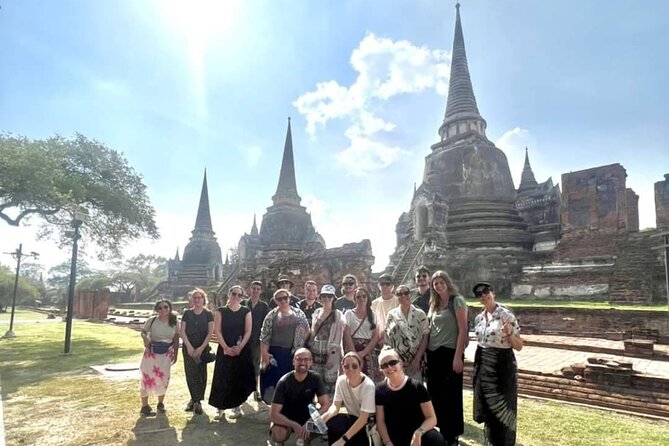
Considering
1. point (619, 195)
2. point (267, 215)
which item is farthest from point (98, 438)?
point (267, 215)

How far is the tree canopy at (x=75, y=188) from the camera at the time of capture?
12195 mm

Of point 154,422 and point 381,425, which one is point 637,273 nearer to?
point 381,425

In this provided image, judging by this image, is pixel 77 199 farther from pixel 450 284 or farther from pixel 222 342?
pixel 450 284

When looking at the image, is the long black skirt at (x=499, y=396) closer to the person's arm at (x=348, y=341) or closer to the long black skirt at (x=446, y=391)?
the long black skirt at (x=446, y=391)

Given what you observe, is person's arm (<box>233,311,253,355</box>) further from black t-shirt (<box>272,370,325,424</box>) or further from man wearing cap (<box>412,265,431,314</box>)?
man wearing cap (<box>412,265,431,314</box>)

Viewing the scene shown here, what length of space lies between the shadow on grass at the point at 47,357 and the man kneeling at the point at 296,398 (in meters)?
4.98

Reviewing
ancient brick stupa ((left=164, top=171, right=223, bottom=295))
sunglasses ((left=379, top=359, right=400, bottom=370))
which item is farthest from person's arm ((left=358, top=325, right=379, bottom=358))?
ancient brick stupa ((left=164, top=171, right=223, bottom=295))

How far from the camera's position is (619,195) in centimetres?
1756

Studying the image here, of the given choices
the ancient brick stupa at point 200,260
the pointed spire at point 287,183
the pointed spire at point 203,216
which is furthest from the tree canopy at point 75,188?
the pointed spire at point 203,216

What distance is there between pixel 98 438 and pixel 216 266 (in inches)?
1427

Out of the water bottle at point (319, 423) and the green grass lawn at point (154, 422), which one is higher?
the water bottle at point (319, 423)

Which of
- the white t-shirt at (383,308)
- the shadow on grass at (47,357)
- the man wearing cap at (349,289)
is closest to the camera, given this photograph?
the white t-shirt at (383,308)

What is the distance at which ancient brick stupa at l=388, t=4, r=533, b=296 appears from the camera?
18828 millimetres

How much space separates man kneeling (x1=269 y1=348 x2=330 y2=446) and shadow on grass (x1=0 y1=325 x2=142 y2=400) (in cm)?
498
